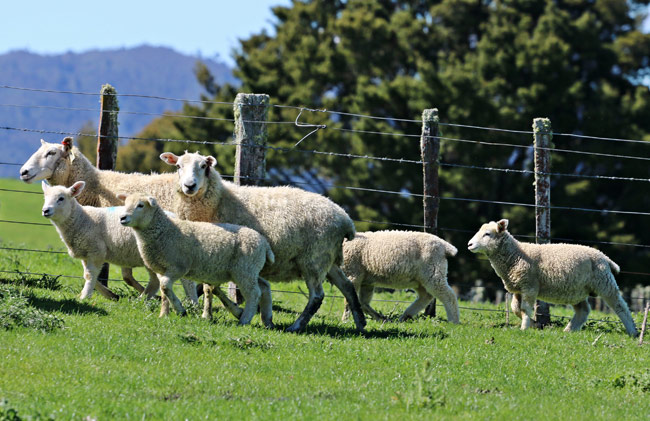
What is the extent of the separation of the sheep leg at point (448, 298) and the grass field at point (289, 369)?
1.11 meters

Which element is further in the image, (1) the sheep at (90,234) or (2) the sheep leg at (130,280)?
(2) the sheep leg at (130,280)

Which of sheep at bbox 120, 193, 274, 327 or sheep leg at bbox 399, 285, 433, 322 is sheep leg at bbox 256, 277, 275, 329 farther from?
sheep leg at bbox 399, 285, 433, 322

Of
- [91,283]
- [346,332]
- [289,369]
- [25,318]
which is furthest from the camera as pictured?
[91,283]

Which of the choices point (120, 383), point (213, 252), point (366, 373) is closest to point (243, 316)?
point (213, 252)

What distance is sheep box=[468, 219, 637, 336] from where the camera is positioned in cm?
1229

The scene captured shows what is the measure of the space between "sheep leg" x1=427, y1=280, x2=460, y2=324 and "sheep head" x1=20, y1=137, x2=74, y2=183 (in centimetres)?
547

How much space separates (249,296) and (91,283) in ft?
8.02

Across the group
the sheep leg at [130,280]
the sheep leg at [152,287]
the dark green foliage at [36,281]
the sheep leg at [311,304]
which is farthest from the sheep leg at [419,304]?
the dark green foliage at [36,281]

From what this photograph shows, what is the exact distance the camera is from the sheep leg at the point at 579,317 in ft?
41.3

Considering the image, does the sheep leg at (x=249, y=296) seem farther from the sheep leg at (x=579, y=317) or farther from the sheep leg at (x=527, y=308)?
the sheep leg at (x=579, y=317)

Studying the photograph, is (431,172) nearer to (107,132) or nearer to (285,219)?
(285,219)

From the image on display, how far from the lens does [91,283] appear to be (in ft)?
37.2

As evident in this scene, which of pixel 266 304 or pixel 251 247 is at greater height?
pixel 251 247

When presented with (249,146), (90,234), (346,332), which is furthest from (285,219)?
(90,234)
